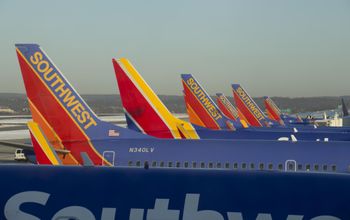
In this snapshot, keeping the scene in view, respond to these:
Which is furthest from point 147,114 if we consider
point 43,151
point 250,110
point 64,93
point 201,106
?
point 250,110

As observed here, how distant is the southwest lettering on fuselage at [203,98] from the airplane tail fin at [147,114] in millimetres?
12583

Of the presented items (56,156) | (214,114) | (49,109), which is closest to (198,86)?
(214,114)

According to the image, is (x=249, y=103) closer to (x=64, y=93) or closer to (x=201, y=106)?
(x=201, y=106)

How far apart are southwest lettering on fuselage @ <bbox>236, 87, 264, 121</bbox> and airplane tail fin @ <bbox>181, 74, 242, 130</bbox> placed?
17.3 meters

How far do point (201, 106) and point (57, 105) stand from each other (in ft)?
61.9

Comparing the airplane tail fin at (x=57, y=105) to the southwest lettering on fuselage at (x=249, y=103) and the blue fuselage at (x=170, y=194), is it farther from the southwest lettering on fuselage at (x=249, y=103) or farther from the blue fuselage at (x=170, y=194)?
the southwest lettering on fuselage at (x=249, y=103)

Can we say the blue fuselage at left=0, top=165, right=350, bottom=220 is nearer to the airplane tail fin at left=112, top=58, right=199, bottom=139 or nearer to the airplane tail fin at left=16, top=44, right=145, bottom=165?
→ the airplane tail fin at left=16, top=44, right=145, bottom=165

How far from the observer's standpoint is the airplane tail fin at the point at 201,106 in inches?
1693

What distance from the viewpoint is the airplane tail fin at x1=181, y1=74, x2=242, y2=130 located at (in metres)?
43.0

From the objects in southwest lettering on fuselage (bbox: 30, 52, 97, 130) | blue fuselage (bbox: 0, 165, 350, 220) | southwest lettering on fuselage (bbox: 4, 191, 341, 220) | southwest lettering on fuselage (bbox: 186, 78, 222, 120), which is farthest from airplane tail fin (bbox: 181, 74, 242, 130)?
southwest lettering on fuselage (bbox: 4, 191, 341, 220)

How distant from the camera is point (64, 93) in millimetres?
25750

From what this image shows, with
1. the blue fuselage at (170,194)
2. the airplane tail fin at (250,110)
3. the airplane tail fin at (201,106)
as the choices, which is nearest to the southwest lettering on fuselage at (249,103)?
the airplane tail fin at (250,110)

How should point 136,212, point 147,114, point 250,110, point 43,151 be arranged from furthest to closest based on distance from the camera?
1. point 250,110
2. point 147,114
3. point 43,151
4. point 136,212

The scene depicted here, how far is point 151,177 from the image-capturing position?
10609 mm
